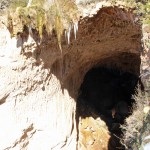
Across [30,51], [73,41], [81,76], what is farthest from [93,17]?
[81,76]

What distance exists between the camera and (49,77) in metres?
6.40

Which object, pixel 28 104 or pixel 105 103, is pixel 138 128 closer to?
pixel 28 104

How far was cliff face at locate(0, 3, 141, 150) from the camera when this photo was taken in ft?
18.6

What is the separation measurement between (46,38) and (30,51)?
39 centimetres

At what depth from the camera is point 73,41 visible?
6379 millimetres

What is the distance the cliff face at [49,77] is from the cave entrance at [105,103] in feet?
1.72

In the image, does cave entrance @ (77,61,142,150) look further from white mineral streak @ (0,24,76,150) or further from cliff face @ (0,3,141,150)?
white mineral streak @ (0,24,76,150)

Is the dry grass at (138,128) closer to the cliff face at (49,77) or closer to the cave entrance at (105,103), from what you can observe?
the cliff face at (49,77)

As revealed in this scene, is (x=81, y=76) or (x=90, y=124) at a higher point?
(x=81, y=76)

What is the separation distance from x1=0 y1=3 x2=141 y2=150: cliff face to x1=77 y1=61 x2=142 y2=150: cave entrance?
0.52 meters

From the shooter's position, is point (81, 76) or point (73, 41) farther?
point (81, 76)

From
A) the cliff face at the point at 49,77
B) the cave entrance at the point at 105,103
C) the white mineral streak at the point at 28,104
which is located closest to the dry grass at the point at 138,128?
the cliff face at the point at 49,77

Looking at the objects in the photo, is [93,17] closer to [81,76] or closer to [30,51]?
[30,51]

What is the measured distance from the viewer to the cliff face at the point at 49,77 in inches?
223
